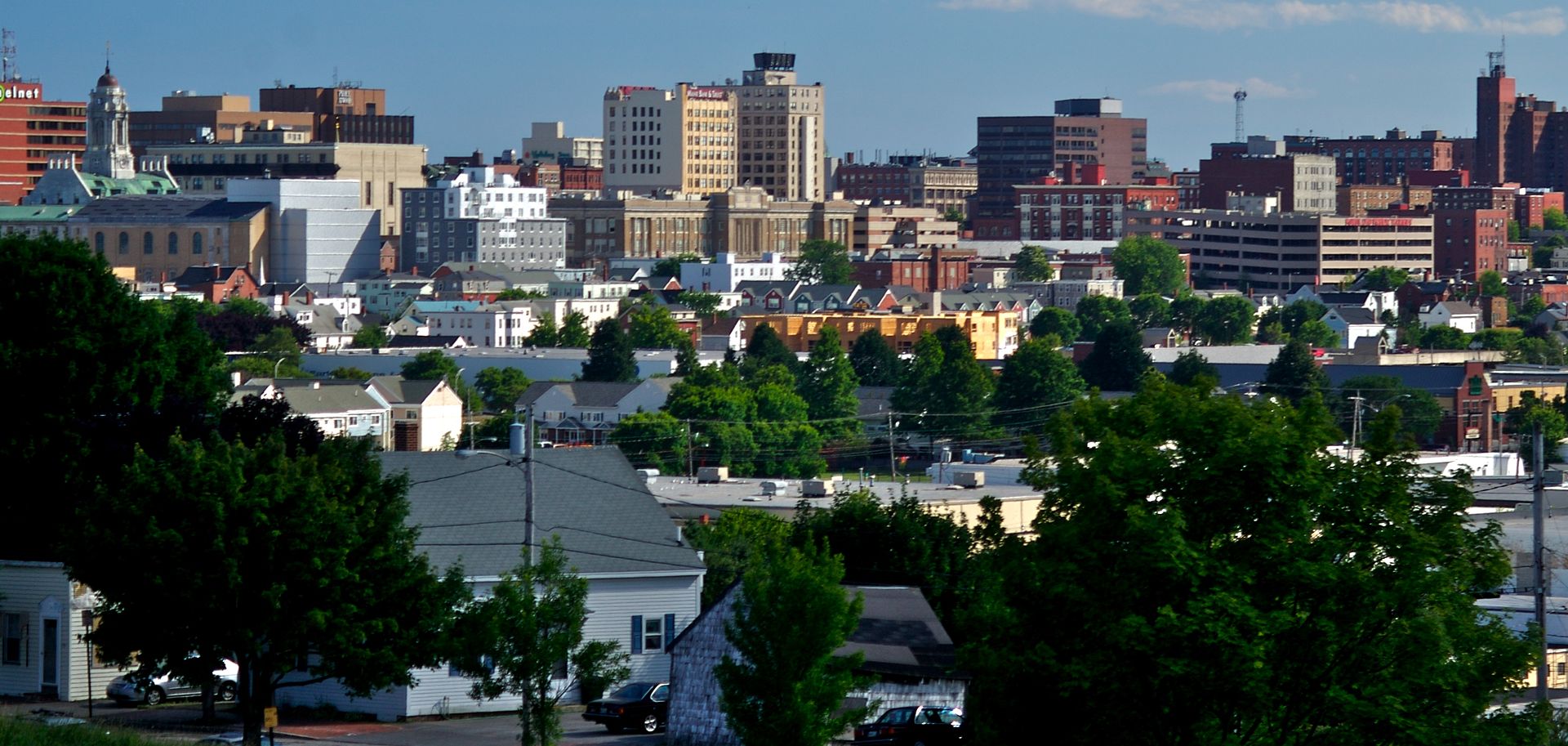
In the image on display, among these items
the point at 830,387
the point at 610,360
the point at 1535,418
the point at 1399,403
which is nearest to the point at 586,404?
the point at 610,360

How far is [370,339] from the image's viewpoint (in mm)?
180625

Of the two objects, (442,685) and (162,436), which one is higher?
(162,436)

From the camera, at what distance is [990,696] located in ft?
105

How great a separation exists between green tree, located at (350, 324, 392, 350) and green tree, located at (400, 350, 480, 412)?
2180 centimetres

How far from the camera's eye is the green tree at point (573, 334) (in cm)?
18594

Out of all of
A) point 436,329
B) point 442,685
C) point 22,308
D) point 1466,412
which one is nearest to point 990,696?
point 442,685

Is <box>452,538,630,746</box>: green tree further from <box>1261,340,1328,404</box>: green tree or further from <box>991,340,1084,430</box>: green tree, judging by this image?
<box>991,340,1084,430</box>: green tree

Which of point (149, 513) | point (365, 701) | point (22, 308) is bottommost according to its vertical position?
point (365, 701)

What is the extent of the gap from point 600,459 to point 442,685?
240 inches

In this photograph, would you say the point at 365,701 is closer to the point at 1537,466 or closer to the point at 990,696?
the point at 990,696

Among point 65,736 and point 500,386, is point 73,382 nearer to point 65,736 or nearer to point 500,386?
point 65,736

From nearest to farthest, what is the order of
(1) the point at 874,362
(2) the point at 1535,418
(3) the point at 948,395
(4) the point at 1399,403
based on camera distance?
(2) the point at 1535,418
(4) the point at 1399,403
(3) the point at 948,395
(1) the point at 874,362

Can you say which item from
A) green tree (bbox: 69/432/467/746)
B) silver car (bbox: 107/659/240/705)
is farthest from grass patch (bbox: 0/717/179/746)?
silver car (bbox: 107/659/240/705)

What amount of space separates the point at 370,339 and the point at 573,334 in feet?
48.5
